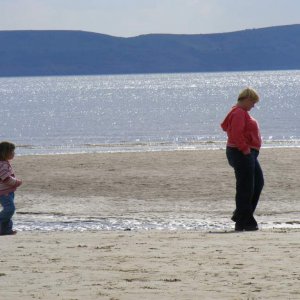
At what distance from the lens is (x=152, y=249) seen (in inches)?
368

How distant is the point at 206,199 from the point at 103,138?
78.4ft

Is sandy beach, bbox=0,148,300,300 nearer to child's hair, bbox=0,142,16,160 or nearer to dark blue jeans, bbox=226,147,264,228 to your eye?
dark blue jeans, bbox=226,147,264,228

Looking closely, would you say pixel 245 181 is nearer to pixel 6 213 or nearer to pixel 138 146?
pixel 6 213

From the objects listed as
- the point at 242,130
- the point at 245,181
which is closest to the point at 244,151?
the point at 242,130

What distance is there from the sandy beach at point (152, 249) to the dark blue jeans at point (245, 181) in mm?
288

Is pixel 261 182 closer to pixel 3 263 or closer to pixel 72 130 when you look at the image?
pixel 3 263

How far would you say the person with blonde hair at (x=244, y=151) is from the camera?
10.8 m

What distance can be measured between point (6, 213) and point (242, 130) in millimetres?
2573

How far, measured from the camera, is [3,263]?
28.3ft

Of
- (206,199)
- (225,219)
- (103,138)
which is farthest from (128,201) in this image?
(103,138)

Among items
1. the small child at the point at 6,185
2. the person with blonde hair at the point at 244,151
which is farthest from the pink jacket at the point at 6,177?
the person with blonde hair at the point at 244,151

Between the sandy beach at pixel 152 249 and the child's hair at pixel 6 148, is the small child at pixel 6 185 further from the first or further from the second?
the sandy beach at pixel 152 249

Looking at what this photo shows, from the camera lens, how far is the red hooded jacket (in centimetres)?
1082

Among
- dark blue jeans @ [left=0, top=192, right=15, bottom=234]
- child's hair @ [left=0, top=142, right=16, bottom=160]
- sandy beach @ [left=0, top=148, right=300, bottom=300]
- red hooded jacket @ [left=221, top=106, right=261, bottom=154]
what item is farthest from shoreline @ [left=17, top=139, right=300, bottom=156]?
red hooded jacket @ [left=221, top=106, right=261, bottom=154]
